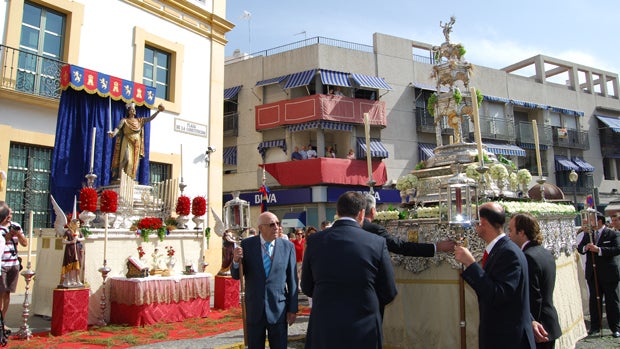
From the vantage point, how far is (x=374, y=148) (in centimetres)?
2248

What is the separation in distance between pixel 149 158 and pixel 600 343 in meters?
11.5

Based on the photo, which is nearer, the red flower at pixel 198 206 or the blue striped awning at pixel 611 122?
the red flower at pixel 198 206

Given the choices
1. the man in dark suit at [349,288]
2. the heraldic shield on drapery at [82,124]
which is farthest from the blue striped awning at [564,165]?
the man in dark suit at [349,288]

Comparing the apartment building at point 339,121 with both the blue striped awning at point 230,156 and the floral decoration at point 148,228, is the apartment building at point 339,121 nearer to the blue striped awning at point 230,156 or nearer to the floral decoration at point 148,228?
the blue striped awning at point 230,156

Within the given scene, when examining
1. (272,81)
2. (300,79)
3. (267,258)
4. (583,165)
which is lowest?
(267,258)

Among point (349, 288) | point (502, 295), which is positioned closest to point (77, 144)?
point (349, 288)

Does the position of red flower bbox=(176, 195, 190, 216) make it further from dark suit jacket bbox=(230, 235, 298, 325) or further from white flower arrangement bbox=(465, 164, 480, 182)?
white flower arrangement bbox=(465, 164, 480, 182)

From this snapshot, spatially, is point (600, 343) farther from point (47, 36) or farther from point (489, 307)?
point (47, 36)

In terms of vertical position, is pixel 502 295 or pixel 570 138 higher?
pixel 570 138

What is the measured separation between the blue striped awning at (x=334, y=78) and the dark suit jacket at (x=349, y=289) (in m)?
18.8

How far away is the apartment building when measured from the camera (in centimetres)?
2172

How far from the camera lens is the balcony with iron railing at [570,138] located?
29.6 m

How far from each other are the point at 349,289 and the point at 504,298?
103cm

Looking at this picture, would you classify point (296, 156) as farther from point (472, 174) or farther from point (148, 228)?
point (472, 174)
